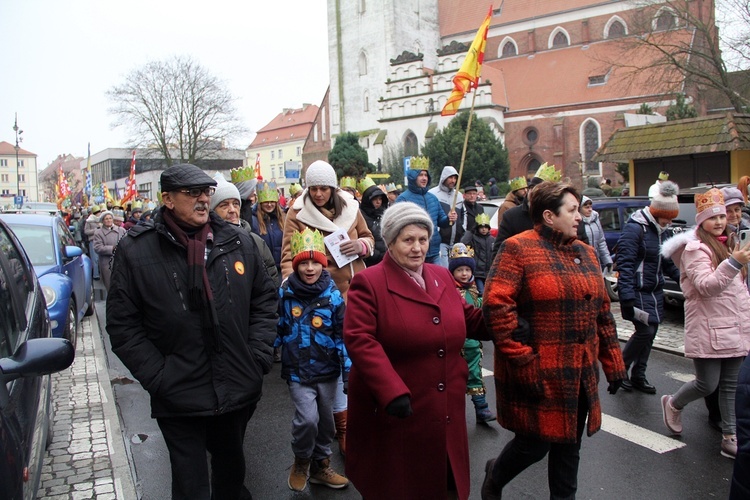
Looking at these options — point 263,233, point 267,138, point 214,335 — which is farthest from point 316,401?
point 267,138

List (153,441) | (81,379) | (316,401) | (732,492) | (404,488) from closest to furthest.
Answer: (732,492)
(404,488)
(316,401)
(153,441)
(81,379)

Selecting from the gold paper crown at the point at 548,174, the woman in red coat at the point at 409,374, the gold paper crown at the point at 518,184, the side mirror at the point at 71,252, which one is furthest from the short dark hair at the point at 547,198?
the side mirror at the point at 71,252

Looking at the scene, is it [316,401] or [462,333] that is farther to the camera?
[316,401]

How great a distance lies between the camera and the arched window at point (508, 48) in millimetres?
58250

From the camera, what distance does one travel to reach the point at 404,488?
9.68ft

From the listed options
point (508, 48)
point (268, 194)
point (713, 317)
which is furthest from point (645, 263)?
point (508, 48)

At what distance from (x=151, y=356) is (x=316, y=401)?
149 cm

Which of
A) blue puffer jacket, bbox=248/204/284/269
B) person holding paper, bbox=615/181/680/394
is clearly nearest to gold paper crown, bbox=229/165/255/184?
blue puffer jacket, bbox=248/204/284/269

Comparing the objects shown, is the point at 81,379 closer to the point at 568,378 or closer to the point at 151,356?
the point at 151,356

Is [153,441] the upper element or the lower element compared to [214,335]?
lower

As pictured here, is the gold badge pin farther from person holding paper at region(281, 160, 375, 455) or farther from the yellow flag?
the yellow flag

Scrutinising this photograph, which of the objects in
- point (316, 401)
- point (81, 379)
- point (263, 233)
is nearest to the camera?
point (316, 401)

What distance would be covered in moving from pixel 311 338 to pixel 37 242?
19.3 feet

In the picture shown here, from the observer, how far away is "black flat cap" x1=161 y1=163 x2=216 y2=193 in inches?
124
